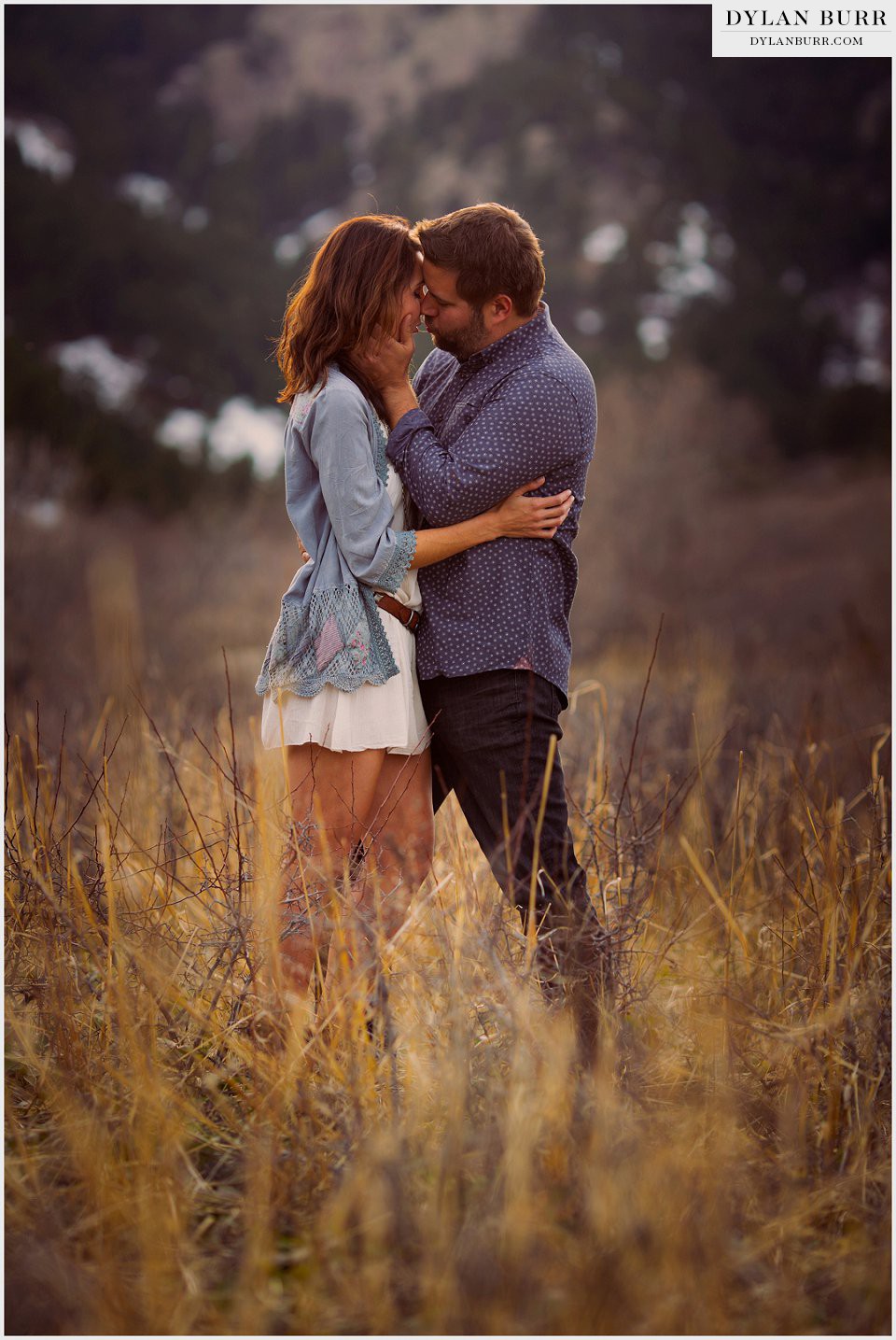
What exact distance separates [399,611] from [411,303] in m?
0.70

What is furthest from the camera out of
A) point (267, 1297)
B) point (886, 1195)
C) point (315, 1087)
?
point (315, 1087)

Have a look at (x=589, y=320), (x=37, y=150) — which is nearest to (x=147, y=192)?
(x=37, y=150)

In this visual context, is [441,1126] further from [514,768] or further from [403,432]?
[403,432]

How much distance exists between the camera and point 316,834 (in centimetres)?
268

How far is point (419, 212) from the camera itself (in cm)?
1833

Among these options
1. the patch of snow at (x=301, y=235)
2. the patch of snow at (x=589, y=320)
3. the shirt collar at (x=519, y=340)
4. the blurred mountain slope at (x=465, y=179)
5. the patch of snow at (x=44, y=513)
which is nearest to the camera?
the shirt collar at (x=519, y=340)

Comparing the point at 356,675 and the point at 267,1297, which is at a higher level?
the point at 356,675

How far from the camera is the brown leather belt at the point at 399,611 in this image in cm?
264

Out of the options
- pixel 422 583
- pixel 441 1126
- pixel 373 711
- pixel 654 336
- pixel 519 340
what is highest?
pixel 654 336

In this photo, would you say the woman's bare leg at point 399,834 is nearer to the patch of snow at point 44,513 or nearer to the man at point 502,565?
the man at point 502,565

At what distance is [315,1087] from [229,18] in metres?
19.4

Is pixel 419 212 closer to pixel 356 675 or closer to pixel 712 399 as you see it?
pixel 712 399

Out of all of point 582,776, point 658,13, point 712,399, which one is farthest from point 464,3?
point 582,776

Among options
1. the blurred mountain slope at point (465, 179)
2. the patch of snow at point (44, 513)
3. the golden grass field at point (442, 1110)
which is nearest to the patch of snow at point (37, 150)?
the blurred mountain slope at point (465, 179)
